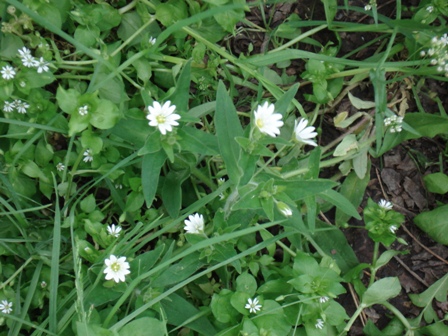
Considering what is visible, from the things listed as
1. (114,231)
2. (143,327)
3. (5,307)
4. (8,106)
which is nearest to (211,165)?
(114,231)

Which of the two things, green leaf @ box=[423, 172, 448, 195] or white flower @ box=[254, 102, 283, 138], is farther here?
green leaf @ box=[423, 172, 448, 195]

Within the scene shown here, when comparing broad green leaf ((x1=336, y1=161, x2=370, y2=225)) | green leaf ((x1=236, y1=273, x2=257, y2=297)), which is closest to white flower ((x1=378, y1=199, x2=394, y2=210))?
broad green leaf ((x1=336, y1=161, x2=370, y2=225))

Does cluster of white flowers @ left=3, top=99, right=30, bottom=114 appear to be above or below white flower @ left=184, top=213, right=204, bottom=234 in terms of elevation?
above

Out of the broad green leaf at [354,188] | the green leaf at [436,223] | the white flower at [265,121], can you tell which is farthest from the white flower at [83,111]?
the green leaf at [436,223]

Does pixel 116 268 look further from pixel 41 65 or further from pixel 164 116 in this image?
pixel 41 65

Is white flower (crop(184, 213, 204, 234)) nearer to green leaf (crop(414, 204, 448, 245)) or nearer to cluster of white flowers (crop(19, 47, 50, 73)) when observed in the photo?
cluster of white flowers (crop(19, 47, 50, 73))

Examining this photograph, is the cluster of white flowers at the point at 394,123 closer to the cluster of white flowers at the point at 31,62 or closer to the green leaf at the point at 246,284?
the green leaf at the point at 246,284
